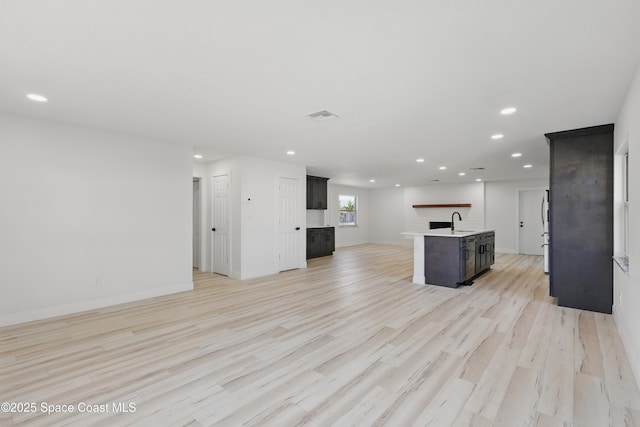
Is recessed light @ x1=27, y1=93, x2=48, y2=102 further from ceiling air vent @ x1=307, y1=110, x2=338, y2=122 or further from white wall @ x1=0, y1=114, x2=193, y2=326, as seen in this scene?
ceiling air vent @ x1=307, y1=110, x2=338, y2=122

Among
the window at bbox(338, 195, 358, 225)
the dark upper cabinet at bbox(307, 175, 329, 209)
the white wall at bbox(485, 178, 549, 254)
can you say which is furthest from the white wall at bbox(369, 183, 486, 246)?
the dark upper cabinet at bbox(307, 175, 329, 209)

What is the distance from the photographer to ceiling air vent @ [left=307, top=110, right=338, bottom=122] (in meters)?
3.42

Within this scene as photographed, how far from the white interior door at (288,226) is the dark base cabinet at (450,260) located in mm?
2882

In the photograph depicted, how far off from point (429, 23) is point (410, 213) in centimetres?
1053

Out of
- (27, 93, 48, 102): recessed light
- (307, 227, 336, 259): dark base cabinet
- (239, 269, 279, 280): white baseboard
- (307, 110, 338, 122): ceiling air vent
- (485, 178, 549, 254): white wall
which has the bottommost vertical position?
(239, 269, 279, 280): white baseboard

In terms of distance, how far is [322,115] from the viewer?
3508 millimetres

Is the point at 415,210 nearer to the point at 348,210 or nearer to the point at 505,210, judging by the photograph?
the point at 348,210

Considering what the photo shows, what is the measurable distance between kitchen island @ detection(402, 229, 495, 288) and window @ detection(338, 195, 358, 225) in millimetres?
6184

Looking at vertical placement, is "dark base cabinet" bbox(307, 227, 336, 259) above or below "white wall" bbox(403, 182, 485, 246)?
below

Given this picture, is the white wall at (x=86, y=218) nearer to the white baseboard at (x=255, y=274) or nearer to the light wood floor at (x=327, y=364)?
the light wood floor at (x=327, y=364)

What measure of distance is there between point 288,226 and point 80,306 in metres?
3.85

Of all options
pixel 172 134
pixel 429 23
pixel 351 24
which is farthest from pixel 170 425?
pixel 172 134

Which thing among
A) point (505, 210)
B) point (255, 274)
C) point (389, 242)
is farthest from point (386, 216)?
point (255, 274)

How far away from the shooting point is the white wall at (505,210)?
9.61 m
